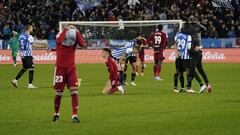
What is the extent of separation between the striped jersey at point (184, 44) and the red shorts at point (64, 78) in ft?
27.7

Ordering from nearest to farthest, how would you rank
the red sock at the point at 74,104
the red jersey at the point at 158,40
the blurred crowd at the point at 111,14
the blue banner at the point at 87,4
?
1. the red sock at the point at 74,104
2. the red jersey at the point at 158,40
3. the blurred crowd at the point at 111,14
4. the blue banner at the point at 87,4

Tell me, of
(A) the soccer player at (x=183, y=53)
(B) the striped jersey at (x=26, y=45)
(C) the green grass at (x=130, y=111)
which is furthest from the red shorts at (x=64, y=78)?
(B) the striped jersey at (x=26, y=45)

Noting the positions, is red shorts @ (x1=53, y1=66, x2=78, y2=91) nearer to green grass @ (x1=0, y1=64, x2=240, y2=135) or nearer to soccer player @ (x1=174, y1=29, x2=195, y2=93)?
green grass @ (x1=0, y1=64, x2=240, y2=135)

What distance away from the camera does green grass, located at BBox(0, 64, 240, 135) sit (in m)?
12.8

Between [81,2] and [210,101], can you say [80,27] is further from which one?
[210,101]

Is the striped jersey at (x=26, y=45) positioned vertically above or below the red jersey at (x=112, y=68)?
above

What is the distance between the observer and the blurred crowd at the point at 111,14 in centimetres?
4475

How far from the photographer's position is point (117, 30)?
134 ft

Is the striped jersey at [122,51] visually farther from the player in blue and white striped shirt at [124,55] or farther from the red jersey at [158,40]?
the red jersey at [158,40]

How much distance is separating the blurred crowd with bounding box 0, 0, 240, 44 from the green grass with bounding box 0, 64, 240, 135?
18.9 m

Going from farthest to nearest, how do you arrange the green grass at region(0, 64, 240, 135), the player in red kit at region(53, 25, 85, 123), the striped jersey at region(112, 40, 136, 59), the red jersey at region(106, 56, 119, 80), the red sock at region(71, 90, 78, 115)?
the striped jersey at region(112, 40, 136, 59) → the red jersey at region(106, 56, 119, 80) → the player in red kit at region(53, 25, 85, 123) → the red sock at region(71, 90, 78, 115) → the green grass at region(0, 64, 240, 135)

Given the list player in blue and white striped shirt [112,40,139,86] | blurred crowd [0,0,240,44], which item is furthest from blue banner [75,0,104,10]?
player in blue and white striped shirt [112,40,139,86]

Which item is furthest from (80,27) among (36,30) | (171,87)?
(171,87)

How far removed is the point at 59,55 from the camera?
14.4m
